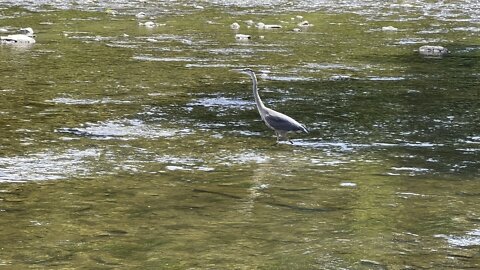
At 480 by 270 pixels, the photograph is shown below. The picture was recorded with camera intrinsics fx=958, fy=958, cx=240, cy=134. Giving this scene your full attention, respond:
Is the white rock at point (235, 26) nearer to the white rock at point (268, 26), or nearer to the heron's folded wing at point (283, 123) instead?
the white rock at point (268, 26)

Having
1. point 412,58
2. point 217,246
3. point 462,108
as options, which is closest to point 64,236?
point 217,246

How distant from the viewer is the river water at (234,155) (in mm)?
8844

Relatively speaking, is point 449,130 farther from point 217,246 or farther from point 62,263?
point 62,263

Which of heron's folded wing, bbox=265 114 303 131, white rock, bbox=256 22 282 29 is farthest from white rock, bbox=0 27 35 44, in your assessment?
heron's folded wing, bbox=265 114 303 131

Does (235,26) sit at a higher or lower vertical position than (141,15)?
higher

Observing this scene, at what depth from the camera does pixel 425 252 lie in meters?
8.72

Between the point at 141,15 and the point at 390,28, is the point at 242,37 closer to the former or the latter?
the point at 390,28

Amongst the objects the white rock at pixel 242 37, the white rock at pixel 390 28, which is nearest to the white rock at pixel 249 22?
the white rock at pixel 242 37

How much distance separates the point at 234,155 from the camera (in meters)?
12.9

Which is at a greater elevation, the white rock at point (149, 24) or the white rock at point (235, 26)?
the white rock at point (235, 26)

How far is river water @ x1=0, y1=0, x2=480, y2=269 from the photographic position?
29.0 ft

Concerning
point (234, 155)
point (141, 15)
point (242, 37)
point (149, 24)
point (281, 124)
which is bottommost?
point (141, 15)

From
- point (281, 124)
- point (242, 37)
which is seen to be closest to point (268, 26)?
point (242, 37)

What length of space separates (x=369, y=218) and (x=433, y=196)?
1230 mm
